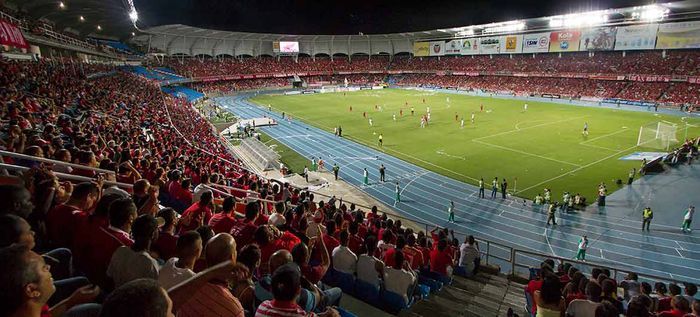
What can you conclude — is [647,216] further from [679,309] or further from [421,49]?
[421,49]

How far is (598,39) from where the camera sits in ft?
204

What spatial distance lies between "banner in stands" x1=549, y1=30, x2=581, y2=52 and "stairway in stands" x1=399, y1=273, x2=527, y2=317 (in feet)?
219

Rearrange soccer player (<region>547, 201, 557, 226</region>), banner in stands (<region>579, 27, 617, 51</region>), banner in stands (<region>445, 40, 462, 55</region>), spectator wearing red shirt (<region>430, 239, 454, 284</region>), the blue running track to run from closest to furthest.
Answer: spectator wearing red shirt (<region>430, 239, 454, 284</region>) < the blue running track < soccer player (<region>547, 201, 557, 226</region>) < banner in stands (<region>579, 27, 617, 51</region>) < banner in stands (<region>445, 40, 462, 55</region>)

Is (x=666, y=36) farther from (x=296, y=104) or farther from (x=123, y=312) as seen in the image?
(x=123, y=312)

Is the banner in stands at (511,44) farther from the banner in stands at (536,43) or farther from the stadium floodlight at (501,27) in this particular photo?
the stadium floodlight at (501,27)

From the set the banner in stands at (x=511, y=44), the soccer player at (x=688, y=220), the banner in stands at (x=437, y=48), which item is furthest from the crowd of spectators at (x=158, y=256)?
the banner in stands at (x=437, y=48)

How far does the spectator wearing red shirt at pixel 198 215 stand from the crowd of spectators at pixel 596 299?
15.9 feet

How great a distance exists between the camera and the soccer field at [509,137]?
2620cm

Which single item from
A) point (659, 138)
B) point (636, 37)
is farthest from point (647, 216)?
point (636, 37)

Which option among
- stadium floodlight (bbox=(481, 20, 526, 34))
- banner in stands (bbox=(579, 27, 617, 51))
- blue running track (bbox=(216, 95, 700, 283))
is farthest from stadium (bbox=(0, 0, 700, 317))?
stadium floodlight (bbox=(481, 20, 526, 34))

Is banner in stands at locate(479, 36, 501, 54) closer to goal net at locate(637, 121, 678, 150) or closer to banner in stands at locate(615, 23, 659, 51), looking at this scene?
banner in stands at locate(615, 23, 659, 51)

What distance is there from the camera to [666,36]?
5397cm

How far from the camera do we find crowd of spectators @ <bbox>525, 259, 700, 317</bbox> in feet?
16.7

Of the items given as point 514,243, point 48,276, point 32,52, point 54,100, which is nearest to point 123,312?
point 48,276
